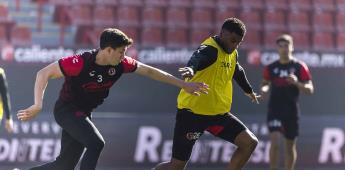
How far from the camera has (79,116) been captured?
310 inches

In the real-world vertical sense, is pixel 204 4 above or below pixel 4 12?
above

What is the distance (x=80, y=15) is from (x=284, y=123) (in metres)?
5.16

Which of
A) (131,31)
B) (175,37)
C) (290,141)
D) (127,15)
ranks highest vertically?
(127,15)

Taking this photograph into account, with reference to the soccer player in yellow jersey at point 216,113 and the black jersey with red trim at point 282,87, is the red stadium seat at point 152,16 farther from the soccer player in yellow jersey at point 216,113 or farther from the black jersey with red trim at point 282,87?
the soccer player in yellow jersey at point 216,113

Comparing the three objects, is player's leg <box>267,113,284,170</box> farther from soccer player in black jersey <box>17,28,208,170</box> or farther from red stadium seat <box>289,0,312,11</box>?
red stadium seat <box>289,0,312,11</box>

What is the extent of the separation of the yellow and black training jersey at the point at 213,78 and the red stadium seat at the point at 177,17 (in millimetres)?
7049

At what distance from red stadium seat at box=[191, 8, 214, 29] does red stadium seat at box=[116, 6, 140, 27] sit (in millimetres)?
1101

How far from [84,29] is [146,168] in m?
3.53

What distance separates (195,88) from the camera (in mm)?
7648

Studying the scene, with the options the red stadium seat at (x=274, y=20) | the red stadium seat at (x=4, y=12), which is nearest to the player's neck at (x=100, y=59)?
the red stadium seat at (x=4, y=12)

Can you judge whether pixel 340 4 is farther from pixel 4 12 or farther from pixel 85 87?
pixel 85 87

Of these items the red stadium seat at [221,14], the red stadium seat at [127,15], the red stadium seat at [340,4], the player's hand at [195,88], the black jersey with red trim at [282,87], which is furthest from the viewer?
the red stadium seat at [340,4]

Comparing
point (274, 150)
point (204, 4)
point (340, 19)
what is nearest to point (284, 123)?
point (274, 150)

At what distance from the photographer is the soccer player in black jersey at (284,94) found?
1171cm
